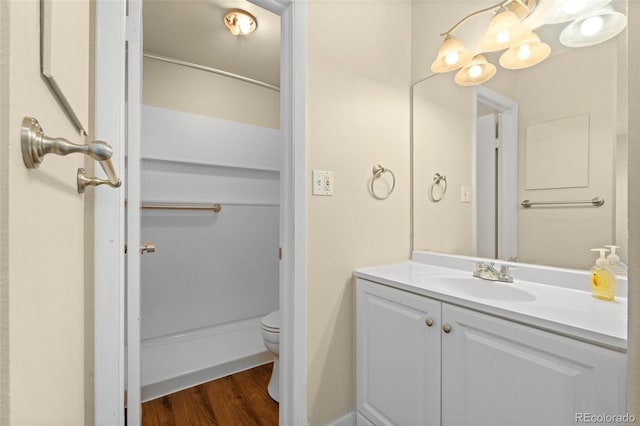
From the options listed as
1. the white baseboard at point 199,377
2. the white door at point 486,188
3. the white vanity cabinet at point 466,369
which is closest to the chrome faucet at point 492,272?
the white door at point 486,188

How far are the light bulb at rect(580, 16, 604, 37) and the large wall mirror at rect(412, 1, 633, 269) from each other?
1.9 inches

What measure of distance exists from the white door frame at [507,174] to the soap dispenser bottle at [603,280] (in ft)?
1.00

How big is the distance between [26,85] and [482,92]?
1.61m

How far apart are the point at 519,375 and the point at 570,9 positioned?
1337 mm

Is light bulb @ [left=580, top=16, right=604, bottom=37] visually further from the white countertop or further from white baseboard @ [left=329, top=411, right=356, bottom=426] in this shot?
white baseboard @ [left=329, top=411, right=356, bottom=426]

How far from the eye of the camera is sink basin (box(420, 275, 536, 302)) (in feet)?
3.56

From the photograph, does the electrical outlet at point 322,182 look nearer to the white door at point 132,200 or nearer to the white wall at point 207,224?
the white door at point 132,200

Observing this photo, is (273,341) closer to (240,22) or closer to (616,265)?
(616,265)

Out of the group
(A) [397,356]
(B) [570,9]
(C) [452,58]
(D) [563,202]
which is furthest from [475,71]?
(A) [397,356]

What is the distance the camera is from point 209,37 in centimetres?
191

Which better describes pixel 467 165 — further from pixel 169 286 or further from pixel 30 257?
pixel 169 286

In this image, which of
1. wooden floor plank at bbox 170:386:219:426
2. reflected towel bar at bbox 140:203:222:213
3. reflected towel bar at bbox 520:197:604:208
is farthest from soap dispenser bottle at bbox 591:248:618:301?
reflected towel bar at bbox 140:203:222:213

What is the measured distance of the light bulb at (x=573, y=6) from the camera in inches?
40.8

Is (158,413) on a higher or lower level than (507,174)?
lower
